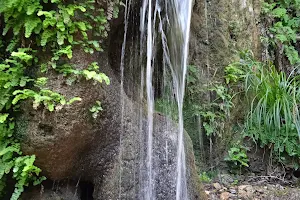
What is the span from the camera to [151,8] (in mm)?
4859

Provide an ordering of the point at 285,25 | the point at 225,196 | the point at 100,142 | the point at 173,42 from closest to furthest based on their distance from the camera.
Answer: the point at 100,142, the point at 225,196, the point at 173,42, the point at 285,25

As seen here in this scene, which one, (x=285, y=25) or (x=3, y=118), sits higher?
(x=285, y=25)

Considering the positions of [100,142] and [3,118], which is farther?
[100,142]


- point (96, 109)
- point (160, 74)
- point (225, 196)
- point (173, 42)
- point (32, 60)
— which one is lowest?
point (225, 196)

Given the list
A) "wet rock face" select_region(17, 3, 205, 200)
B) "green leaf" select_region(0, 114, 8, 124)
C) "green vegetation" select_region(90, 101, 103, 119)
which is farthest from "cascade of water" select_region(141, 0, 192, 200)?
"green leaf" select_region(0, 114, 8, 124)

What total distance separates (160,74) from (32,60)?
2.31 meters

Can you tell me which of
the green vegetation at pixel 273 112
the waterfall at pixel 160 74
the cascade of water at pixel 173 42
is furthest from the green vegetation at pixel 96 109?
the green vegetation at pixel 273 112

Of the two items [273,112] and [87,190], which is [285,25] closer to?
[273,112]

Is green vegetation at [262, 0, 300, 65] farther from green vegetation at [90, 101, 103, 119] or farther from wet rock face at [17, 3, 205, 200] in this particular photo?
green vegetation at [90, 101, 103, 119]

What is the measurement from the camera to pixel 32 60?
143 inches

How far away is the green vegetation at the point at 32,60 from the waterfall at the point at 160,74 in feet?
2.99

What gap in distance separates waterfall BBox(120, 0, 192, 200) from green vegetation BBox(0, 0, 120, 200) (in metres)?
0.91

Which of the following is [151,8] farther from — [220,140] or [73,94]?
[220,140]

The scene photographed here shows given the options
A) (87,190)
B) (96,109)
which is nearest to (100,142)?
(96,109)
